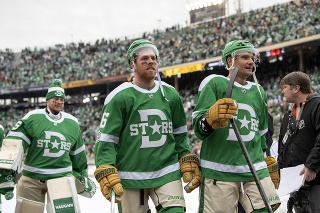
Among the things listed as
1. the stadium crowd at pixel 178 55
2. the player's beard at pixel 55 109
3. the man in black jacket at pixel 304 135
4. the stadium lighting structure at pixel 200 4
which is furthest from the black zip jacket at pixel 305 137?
the stadium lighting structure at pixel 200 4

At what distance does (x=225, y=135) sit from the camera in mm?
3830

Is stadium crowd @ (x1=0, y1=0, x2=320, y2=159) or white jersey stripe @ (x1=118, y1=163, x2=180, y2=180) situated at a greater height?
stadium crowd @ (x1=0, y1=0, x2=320, y2=159)

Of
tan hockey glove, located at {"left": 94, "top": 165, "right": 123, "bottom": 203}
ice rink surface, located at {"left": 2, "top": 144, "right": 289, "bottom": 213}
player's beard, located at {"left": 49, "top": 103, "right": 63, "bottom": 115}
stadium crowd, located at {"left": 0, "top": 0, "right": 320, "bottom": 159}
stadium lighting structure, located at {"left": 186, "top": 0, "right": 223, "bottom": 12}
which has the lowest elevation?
ice rink surface, located at {"left": 2, "top": 144, "right": 289, "bottom": 213}

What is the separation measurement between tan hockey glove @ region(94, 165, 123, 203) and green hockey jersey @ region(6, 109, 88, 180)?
2039 millimetres

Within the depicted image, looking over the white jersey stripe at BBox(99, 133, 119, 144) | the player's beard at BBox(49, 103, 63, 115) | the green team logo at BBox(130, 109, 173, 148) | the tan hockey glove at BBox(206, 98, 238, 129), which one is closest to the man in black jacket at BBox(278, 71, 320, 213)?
the tan hockey glove at BBox(206, 98, 238, 129)

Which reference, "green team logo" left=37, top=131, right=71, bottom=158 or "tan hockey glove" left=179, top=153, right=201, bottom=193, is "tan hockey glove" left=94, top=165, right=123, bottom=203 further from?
"green team logo" left=37, top=131, right=71, bottom=158

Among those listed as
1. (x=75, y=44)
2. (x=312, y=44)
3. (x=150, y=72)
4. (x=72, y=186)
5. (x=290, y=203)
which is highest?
(x=75, y=44)

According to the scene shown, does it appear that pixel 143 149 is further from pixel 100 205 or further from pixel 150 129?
pixel 100 205

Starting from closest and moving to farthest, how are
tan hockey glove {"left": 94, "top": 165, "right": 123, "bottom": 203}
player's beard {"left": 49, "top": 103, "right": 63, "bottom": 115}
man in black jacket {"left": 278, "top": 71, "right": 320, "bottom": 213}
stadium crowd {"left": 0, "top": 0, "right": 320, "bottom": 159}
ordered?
tan hockey glove {"left": 94, "top": 165, "right": 123, "bottom": 203}, man in black jacket {"left": 278, "top": 71, "right": 320, "bottom": 213}, player's beard {"left": 49, "top": 103, "right": 63, "bottom": 115}, stadium crowd {"left": 0, "top": 0, "right": 320, "bottom": 159}

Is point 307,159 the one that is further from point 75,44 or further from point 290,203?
point 75,44

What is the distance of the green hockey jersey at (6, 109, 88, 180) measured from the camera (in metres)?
5.32

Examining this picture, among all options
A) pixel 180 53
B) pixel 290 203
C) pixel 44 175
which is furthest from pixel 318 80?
pixel 44 175

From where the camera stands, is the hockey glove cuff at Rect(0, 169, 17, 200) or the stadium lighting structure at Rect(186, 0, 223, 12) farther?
the stadium lighting structure at Rect(186, 0, 223, 12)

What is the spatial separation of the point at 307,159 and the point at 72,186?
2.58 m
